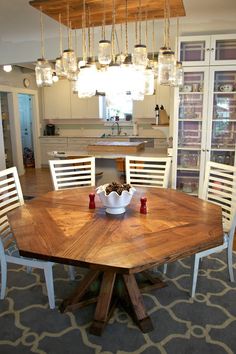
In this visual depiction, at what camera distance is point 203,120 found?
3.79m

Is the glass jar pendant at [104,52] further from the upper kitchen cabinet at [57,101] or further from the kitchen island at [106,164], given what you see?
the upper kitchen cabinet at [57,101]

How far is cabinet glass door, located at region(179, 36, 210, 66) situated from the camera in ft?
11.8

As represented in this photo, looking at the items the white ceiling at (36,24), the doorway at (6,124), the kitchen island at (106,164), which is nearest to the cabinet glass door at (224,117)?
the white ceiling at (36,24)

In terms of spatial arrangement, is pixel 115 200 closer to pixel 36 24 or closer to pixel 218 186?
pixel 218 186

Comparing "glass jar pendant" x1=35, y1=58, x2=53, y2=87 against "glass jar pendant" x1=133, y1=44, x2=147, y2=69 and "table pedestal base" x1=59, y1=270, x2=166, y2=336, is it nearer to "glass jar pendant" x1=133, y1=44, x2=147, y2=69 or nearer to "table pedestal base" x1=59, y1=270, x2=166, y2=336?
"glass jar pendant" x1=133, y1=44, x2=147, y2=69

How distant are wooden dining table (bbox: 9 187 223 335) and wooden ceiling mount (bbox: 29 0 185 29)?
1.45 meters

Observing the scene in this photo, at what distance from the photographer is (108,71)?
7.38 ft

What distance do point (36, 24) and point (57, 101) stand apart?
416cm

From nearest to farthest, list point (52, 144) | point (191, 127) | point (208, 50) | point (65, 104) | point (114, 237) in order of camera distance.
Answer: point (114, 237) → point (208, 50) → point (191, 127) → point (65, 104) → point (52, 144)

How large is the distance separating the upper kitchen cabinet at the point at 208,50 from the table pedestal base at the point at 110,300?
109 inches

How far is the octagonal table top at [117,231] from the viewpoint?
152 cm

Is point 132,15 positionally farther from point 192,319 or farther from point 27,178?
point 27,178

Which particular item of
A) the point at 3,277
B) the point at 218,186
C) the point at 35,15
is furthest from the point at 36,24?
the point at 3,277

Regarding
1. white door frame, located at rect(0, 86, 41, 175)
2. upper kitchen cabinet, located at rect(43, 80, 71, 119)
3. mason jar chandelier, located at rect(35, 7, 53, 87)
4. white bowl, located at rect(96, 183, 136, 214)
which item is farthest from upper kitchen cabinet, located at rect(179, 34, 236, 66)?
upper kitchen cabinet, located at rect(43, 80, 71, 119)
